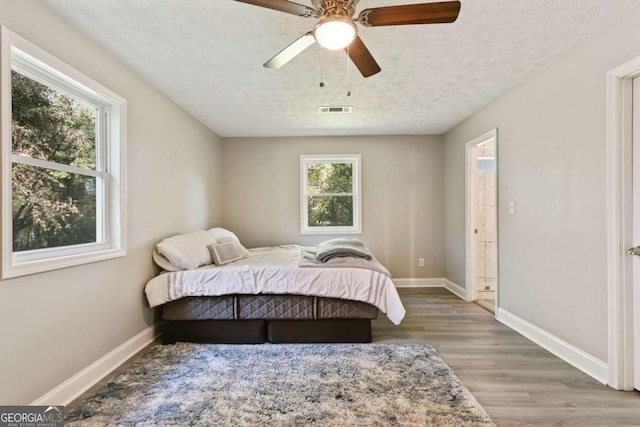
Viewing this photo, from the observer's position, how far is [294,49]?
177cm

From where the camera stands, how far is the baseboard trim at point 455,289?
13.3 feet

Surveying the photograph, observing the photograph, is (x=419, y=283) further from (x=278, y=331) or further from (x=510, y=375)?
(x=278, y=331)

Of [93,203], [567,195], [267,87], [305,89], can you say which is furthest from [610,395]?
[93,203]

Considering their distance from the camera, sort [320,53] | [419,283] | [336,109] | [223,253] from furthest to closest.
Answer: [419,283] → [336,109] → [223,253] → [320,53]

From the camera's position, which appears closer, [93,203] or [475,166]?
[93,203]

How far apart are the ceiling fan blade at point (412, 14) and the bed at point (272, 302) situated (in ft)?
6.20

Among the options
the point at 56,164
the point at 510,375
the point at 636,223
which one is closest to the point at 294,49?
the point at 56,164

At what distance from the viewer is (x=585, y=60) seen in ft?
7.19

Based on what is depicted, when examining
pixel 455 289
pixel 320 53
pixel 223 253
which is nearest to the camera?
pixel 320 53

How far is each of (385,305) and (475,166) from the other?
7.86ft

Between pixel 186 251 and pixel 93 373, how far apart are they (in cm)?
111

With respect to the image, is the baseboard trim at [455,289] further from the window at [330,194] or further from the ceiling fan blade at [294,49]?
the ceiling fan blade at [294,49]

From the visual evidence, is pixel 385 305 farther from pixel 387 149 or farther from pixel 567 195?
pixel 387 149

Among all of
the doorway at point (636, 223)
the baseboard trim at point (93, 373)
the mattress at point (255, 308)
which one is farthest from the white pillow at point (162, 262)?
the doorway at point (636, 223)
